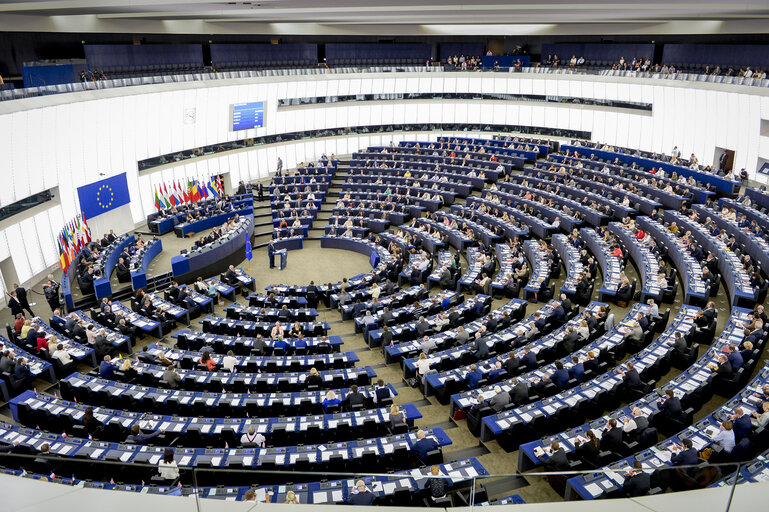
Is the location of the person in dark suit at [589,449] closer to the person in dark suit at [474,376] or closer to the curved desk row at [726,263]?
the person in dark suit at [474,376]

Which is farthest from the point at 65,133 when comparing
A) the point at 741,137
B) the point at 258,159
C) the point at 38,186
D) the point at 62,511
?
the point at 741,137

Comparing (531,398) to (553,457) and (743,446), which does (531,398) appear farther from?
(743,446)

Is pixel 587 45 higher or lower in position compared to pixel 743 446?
higher

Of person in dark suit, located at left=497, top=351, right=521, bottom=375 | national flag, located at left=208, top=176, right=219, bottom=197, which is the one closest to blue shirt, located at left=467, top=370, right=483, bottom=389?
person in dark suit, located at left=497, top=351, right=521, bottom=375

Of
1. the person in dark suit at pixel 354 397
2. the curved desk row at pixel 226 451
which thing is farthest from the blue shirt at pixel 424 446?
the person in dark suit at pixel 354 397

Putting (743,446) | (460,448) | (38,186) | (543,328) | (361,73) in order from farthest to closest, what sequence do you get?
(361,73) → (38,186) → (543,328) → (460,448) → (743,446)

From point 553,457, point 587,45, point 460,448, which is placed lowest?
point 460,448

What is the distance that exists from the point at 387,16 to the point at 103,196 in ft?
51.7

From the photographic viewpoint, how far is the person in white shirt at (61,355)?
1449cm

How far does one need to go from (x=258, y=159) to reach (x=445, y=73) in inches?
583

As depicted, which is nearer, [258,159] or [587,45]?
[258,159]

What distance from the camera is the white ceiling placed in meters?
18.8

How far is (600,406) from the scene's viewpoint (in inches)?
472

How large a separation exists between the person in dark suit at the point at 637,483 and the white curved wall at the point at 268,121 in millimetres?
21440
